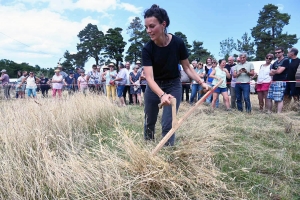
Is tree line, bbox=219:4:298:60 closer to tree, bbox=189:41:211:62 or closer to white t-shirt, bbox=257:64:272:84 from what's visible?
tree, bbox=189:41:211:62

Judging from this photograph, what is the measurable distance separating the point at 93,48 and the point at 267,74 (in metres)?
51.7

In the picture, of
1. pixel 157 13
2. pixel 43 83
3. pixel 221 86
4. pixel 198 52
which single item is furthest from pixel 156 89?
pixel 198 52

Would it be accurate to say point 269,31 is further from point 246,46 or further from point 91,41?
point 91,41

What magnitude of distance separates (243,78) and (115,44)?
43.4 meters

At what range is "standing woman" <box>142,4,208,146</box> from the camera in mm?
2193

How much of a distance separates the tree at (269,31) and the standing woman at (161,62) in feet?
131

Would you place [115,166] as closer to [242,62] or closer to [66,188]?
[66,188]

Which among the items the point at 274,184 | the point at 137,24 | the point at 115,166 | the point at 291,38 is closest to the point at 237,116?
the point at 274,184

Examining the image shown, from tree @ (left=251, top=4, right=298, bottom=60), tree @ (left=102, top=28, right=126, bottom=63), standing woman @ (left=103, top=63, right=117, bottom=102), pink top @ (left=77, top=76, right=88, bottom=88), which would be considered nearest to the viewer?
standing woman @ (left=103, top=63, right=117, bottom=102)

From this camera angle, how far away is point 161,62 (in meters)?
2.45

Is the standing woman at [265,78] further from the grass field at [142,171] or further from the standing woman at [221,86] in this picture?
the grass field at [142,171]

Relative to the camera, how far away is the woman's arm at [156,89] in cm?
195

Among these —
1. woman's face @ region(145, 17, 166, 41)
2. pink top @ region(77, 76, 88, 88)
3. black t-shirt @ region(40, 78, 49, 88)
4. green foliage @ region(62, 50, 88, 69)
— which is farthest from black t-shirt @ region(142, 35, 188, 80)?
green foliage @ region(62, 50, 88, 69)

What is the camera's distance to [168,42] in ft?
7.91
